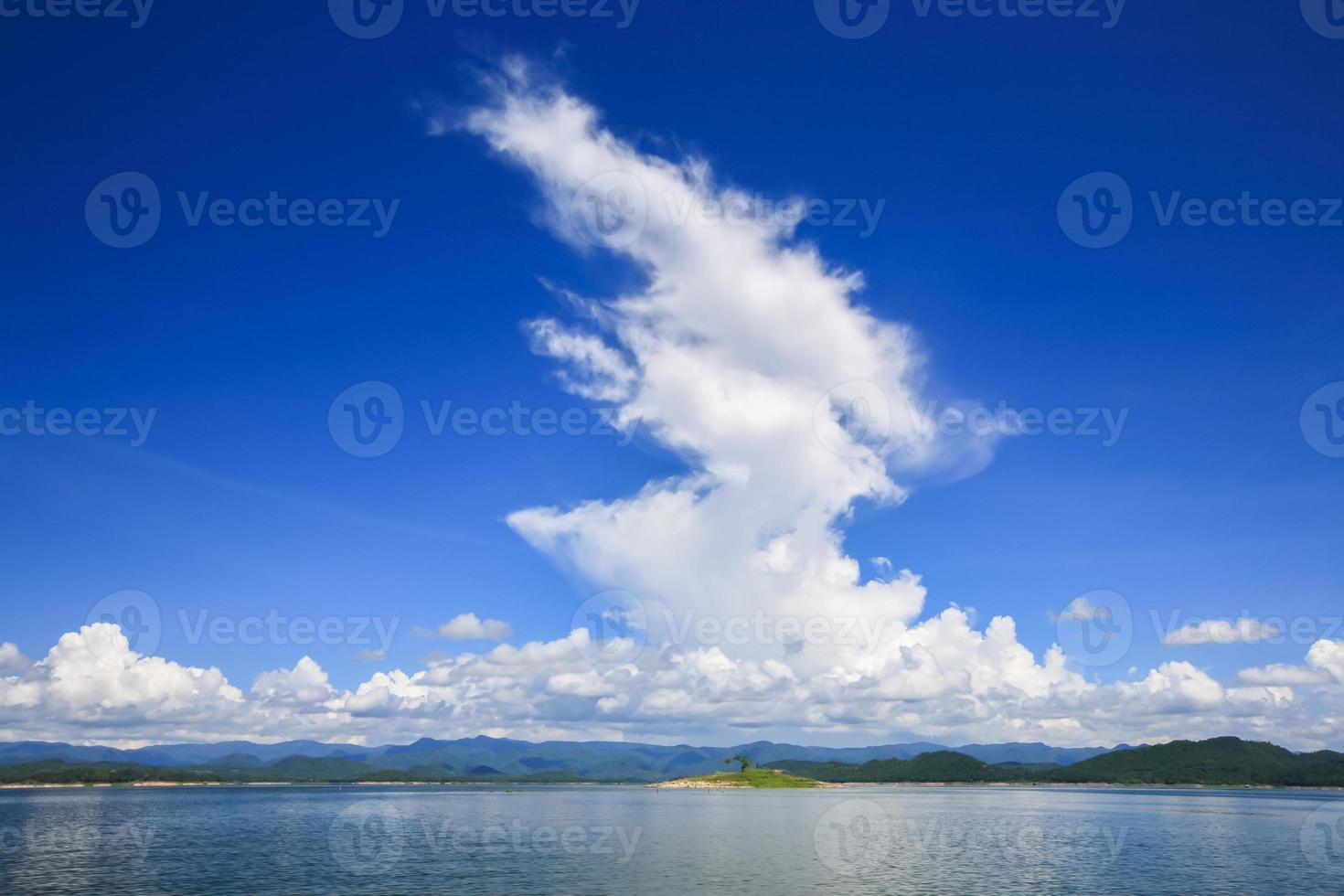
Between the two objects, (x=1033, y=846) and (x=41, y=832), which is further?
(x=41, y=832)

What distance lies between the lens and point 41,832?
5044 inches

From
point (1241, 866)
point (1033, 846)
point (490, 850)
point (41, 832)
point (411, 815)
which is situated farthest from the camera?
point (411, 815)

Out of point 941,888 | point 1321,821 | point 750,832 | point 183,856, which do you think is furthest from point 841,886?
point 1321,821

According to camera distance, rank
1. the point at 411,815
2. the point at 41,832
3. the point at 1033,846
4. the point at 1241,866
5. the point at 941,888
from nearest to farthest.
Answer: the point at 941,888 < the point at 1241,866 < the point at 1033,846 < the point at 41,832 < the point at 411,815

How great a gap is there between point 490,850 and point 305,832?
5332 centimetres

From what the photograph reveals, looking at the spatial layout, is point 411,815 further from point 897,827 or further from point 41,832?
point 897,827

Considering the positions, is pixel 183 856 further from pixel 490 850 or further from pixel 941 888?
pixel 941 888

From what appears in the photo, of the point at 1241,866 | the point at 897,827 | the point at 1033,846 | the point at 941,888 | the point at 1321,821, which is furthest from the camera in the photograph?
the point at 1321,821

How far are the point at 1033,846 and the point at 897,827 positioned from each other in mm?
35173

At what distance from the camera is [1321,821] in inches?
6560

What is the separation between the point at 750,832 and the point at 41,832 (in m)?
111

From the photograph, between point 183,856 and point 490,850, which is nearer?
point 183,856

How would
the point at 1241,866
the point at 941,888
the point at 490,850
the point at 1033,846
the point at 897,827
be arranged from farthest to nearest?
the point at 897,827, the point at 1033,846, the point at 490,850, the point at 1241,866, the point at 941,888

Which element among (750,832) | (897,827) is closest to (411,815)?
(750,832)
